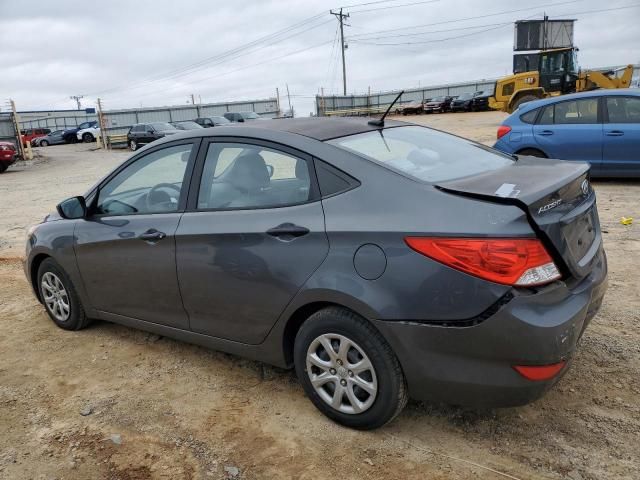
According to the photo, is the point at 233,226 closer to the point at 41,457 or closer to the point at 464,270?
the point at 464,270

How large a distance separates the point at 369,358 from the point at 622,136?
729cm

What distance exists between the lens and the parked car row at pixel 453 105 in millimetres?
40406

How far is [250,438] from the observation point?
2.86 metres

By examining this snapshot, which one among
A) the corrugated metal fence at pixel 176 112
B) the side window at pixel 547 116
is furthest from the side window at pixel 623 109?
the corrugated metal fence at pixel 176 112

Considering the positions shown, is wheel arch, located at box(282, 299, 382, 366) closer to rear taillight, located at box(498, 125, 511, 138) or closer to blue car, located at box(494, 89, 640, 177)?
blue car, located at box(494, 89, 640, 177)

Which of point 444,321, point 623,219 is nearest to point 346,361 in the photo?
point 444,321

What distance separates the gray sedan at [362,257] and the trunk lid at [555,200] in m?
0.01

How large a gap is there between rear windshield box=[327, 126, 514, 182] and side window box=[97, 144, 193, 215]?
3.62 ft

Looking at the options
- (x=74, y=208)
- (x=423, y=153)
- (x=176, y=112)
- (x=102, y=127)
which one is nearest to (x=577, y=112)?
(x=423, y=153)

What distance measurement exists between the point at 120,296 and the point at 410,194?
2.29m

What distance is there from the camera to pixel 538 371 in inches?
92.4

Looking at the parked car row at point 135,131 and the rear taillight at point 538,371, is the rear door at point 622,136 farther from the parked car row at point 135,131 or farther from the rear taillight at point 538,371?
the parked car row at point 135,131

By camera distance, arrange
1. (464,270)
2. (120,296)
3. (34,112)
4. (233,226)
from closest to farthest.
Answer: (464,270) → (233,226) → (120,296) → (34,112)

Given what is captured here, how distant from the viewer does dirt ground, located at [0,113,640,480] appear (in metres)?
2.58
